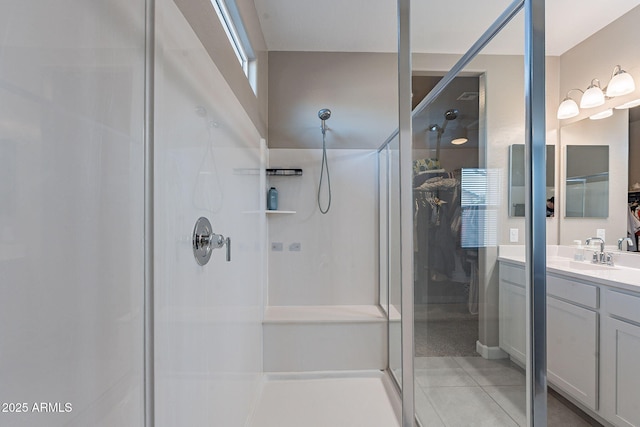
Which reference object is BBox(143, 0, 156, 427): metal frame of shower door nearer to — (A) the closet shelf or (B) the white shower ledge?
(B) the white shower ledge

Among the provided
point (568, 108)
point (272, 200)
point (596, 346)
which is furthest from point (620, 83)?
point (272, 200)

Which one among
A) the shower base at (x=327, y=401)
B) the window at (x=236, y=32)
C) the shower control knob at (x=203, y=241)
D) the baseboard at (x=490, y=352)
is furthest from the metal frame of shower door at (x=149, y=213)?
the shower base at (x=327, y=401)

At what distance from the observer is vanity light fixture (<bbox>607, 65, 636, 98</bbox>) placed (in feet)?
6.51

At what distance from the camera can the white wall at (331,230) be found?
109 inches

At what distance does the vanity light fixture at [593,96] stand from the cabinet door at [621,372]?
1.61m

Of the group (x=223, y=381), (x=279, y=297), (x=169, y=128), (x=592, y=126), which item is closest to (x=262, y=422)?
(x=223, y=381)

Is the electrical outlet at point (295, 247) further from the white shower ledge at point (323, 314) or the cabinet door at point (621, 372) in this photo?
the cabinet door at point (621, 372)

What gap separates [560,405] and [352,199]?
2056 mm

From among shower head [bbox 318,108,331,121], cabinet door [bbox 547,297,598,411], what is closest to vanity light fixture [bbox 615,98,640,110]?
cabinet door [bbox 547,297,598,411]
